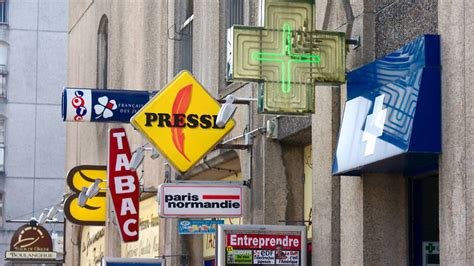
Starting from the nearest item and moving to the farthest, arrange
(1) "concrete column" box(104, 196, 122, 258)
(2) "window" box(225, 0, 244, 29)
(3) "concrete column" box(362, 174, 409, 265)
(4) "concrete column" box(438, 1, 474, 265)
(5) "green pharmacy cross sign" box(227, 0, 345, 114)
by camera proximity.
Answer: (4) "concrete column" box(438, 1, 474, 265) → (3) "concrete column" box(362, 174, 409, 265) → (5) "green pharmacy cross sign" box(227, 0, 345, 114) → (2) "window" box(225, 0, 244, 29) → (1) "concrete column" box(104, 196, 122, 258)

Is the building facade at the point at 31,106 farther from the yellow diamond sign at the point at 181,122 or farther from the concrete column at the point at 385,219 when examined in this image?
the concrete column at the point at 385,219

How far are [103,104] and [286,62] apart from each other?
24.7 feet

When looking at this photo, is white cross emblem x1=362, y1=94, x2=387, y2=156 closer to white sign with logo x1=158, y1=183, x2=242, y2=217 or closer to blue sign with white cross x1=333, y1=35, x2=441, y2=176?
blue sign with white cross x1=333, y1=35, x2=441, y2=176

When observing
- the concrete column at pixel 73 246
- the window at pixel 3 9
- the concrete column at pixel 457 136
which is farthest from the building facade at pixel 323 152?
the window at pixel 3 9

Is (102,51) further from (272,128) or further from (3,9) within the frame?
(3,9)

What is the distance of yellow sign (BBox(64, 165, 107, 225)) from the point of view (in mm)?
26500

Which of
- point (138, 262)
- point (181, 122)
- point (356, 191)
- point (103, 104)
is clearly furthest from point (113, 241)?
point (356, 191)

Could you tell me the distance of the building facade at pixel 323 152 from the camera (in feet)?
37.7

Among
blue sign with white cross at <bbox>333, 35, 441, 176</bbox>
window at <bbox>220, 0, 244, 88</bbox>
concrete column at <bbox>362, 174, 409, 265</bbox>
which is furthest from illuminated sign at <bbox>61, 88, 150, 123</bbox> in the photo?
concrete column at <bbox>362, 174, 409, 265</bbox>

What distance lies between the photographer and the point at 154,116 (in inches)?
683

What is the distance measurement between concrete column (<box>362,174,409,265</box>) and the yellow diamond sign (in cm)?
434

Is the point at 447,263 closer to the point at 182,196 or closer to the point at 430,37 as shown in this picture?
the point at 430,37

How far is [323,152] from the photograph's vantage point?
1474 cm

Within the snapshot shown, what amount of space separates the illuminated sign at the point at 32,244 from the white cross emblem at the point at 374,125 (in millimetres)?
21799
